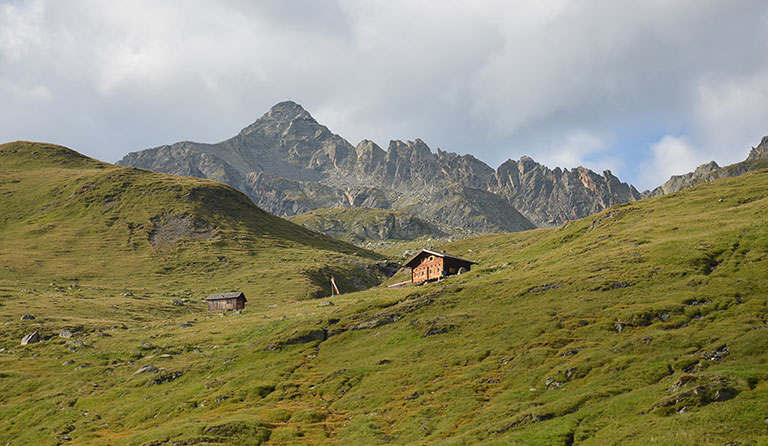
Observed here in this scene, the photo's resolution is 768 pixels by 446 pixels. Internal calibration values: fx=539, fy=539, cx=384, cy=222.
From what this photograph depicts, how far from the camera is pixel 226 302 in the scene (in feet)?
479

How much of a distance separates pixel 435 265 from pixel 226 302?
58.6 m

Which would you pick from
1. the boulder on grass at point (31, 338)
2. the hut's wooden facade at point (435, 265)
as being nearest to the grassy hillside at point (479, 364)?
the boulder on grass at point (31, 338)

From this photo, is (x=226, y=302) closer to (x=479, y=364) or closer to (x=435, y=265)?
(x=435, y=265)

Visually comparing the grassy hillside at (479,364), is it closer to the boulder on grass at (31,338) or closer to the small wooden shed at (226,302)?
the boulder on grass at (31,338)

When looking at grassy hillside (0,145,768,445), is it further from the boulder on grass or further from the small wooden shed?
the small wooden shed

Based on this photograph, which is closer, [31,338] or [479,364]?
[479,364]

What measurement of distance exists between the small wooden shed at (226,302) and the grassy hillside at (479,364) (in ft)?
102

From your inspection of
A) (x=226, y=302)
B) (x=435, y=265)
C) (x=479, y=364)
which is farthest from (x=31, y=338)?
(x=479, y=364)

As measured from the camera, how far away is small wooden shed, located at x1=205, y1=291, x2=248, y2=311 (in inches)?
5714

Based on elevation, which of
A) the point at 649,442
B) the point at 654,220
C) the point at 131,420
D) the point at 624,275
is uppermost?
the point at 654,220

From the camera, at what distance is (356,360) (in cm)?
6762

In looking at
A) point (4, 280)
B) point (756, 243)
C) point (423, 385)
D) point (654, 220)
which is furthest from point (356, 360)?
point (4, 280)

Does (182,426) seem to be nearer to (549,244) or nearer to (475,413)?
(475,413)

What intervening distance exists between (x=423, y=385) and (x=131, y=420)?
3390 cm
